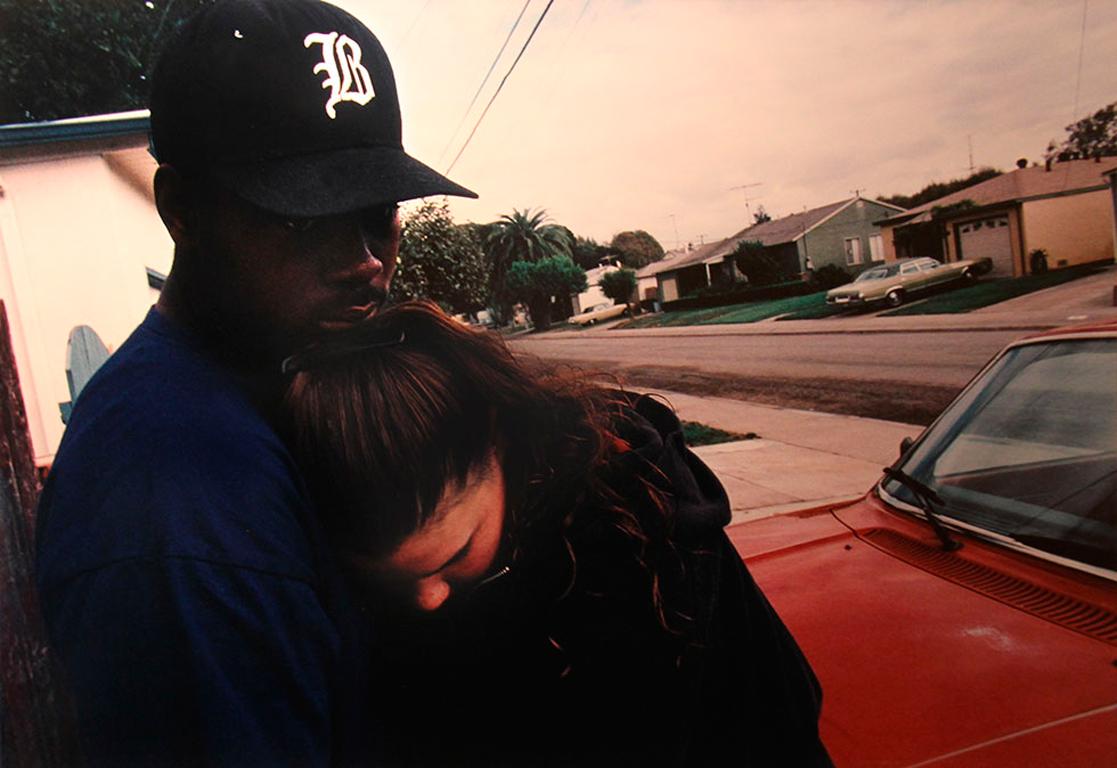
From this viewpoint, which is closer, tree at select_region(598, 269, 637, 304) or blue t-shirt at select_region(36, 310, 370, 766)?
blue t-shirt at select_region(36, 310, 370, 766)

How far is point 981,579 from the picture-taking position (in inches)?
68.3

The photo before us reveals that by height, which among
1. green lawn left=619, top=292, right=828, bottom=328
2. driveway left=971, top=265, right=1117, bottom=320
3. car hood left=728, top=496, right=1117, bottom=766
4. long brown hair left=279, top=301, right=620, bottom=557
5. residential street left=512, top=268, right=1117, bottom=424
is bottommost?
residential street left=512, top=268, right=1117, bottom=424

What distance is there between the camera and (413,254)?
21.9 ft

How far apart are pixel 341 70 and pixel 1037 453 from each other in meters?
2.14

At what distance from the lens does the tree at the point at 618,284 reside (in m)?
36.4

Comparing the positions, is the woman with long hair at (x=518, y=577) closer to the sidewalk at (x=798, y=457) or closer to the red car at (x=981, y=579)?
the red car at (x=981, y=579)

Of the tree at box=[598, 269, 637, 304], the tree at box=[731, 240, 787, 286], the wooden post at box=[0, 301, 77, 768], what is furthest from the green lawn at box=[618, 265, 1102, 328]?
the wooden post at box=[0, 301, 77, 768]

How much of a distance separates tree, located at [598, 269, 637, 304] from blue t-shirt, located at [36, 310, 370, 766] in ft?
116

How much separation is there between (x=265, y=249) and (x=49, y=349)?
5.49m

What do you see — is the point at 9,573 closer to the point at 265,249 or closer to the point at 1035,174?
the point at 265,249

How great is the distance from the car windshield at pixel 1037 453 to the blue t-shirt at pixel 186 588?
5.80 ft

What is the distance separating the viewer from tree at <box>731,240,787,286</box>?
40.0 metres

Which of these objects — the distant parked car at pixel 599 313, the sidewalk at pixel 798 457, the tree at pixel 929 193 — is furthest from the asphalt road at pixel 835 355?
the tree at pixel 929 193

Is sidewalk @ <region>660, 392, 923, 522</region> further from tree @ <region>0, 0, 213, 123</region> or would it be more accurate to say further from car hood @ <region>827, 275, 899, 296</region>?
car hood @ <region>827, 275, 899, 296</region>
